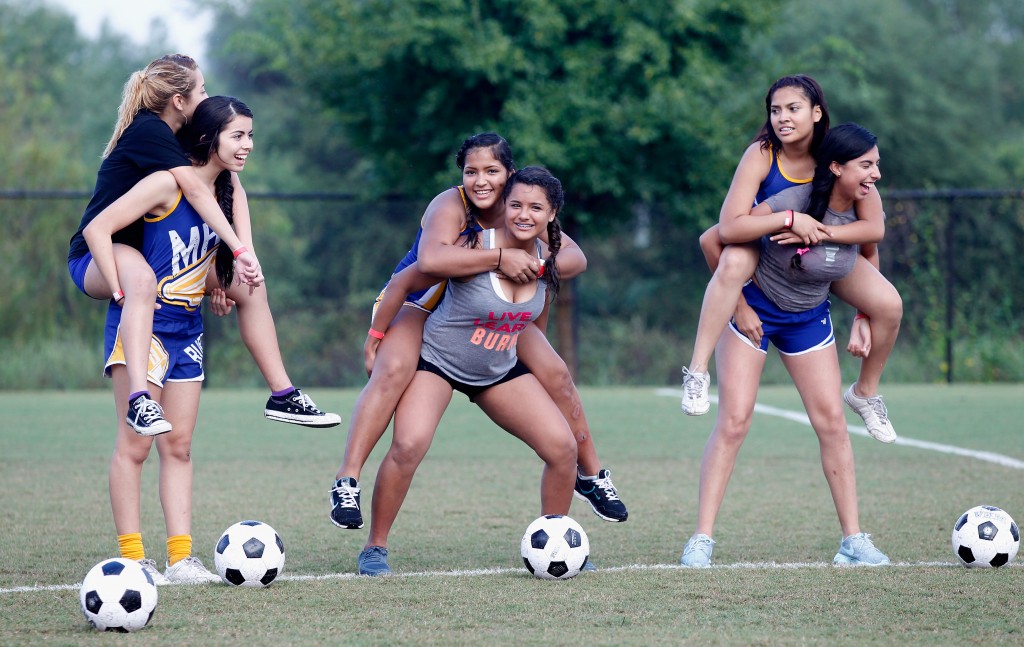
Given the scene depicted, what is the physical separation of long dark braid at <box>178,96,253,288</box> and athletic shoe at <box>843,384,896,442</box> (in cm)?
288

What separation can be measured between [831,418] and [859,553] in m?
0.60

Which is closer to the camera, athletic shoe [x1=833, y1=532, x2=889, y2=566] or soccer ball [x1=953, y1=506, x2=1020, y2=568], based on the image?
soccer ball [x1=953, y1=506, x2=1020, y2=568]

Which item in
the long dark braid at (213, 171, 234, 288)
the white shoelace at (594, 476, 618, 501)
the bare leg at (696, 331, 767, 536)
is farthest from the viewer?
the white shoelace at (594, 476, 618, 501)

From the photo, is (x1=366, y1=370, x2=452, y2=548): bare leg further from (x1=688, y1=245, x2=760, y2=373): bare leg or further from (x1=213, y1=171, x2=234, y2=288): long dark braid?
(x1=688, y1=245, x2=760, y2=373): bare leg

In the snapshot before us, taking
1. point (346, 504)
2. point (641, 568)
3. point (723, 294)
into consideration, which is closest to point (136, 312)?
point (346, 504)

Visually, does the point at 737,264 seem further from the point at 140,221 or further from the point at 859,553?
the point at 140,221

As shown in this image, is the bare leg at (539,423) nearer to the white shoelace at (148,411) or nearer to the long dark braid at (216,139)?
the long dark braid at (216,139)

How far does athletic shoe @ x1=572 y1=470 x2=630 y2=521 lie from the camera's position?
5.30 m

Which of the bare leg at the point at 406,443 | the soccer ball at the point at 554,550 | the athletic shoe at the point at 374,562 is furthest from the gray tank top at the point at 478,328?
the athletic shoe at the point at 374,562

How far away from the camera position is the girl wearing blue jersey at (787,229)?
16.3 ft

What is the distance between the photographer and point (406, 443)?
4.88m

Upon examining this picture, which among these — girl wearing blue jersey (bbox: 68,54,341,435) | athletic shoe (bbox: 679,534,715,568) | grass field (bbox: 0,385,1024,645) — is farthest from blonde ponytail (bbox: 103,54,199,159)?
athletic shoe (bbox: 679,534,715,568)

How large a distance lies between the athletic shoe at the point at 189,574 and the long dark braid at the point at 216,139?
3.81 feet

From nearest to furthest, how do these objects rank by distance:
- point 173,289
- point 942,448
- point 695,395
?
point 173,289 < point 695,395 < point 942,448
